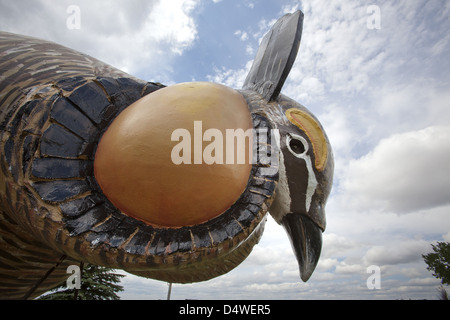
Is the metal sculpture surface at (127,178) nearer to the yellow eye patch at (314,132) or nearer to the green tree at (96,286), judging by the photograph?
the yellow eye patch at (314,132)

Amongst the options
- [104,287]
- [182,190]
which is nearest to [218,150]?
[182,190]

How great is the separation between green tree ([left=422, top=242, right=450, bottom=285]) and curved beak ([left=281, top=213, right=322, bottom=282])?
16475 millimetres

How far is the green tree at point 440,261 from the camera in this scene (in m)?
14.0

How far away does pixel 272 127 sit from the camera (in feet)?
4.70

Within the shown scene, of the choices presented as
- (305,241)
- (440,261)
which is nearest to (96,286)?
(305,241)

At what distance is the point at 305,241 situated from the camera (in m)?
1.49

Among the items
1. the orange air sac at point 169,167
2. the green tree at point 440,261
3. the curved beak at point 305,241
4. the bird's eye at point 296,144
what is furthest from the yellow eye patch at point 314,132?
the green tree at point 440,261

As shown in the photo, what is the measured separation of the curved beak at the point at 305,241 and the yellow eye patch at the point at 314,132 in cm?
28

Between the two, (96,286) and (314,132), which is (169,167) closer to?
(314,132)

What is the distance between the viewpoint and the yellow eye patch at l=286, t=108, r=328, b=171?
1.54m

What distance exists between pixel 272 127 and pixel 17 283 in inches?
73.0

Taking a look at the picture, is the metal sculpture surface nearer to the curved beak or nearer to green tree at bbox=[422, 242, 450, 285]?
the curved beak

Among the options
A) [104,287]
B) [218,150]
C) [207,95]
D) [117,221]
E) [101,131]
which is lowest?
[104,287]
